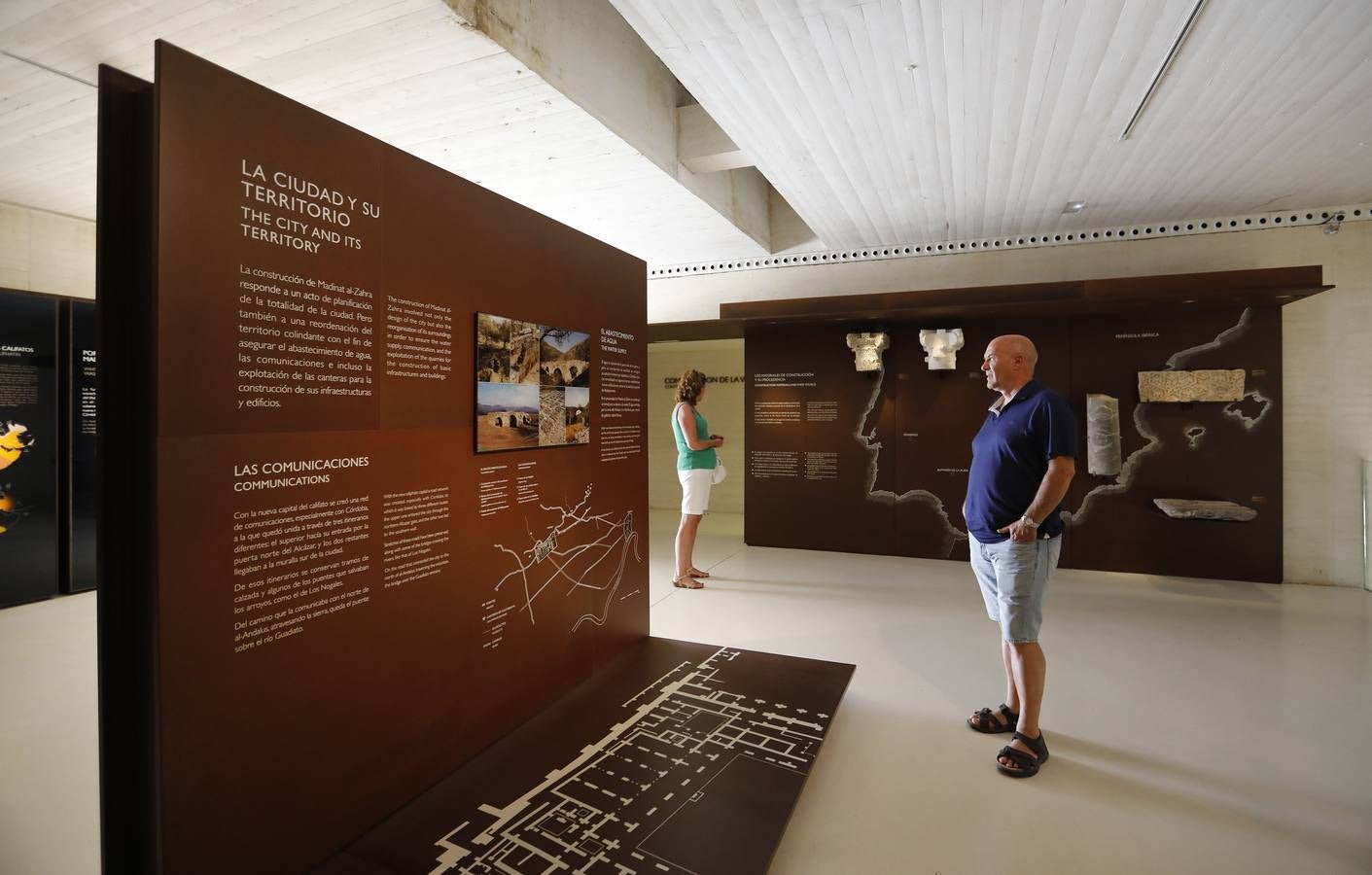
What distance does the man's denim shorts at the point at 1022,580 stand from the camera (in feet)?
7.82

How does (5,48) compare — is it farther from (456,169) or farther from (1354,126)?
(1354,126)

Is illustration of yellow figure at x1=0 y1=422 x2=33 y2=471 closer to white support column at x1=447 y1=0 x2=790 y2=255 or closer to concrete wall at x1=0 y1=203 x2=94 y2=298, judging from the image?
concrete wall at x1=0 y1=203 x2=94 y2=298

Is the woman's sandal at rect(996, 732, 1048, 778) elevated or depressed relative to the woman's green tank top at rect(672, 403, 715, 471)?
depressed

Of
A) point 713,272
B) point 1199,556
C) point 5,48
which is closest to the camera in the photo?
point 5,48

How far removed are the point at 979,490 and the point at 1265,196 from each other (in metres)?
4.65

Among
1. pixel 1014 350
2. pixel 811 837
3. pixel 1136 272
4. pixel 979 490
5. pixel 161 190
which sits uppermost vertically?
pixel 1136 272

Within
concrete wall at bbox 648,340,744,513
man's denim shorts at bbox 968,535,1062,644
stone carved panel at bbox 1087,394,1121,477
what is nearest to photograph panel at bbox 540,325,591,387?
man's denim shorts at bbox 968,535,1062,644

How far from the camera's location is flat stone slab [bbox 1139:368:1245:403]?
5.20 metres

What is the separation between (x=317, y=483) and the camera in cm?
184

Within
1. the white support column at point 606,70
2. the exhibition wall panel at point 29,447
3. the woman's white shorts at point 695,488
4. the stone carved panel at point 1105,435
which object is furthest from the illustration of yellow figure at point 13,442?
the stone carved panel at point 1105,435

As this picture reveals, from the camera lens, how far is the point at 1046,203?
515cm

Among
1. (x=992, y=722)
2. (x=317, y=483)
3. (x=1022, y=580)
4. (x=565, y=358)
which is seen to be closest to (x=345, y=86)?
(x=565, y=358)

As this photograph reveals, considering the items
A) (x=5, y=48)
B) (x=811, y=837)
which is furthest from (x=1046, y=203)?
(x=5, y=48)

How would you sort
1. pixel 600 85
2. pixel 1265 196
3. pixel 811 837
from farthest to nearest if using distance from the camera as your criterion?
1. pixel 1265 196
2. pixel 600 85
3. pixel 811 837
